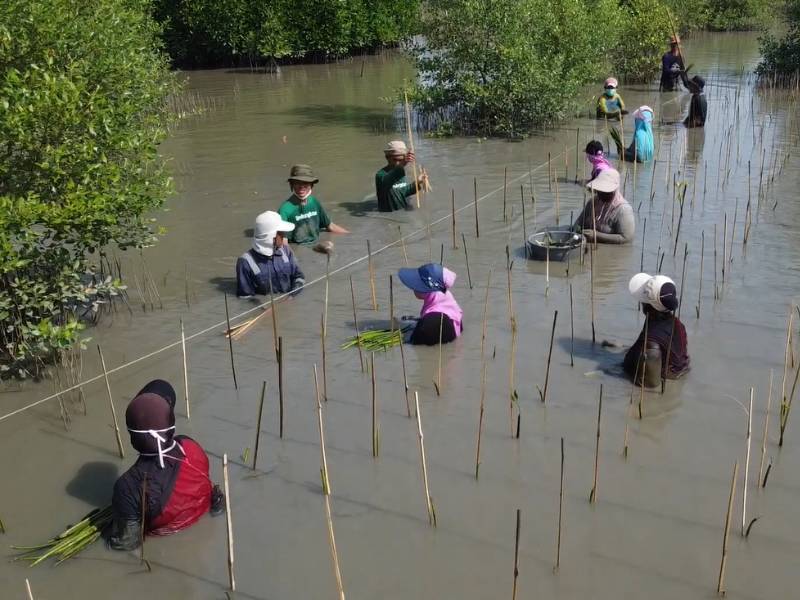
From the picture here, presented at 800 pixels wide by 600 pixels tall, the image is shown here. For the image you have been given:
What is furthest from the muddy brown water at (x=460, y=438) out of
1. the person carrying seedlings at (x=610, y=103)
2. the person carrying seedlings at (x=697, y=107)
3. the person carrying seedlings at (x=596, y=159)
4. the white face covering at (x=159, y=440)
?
the person carrying seedlings at (x=610, y=103)

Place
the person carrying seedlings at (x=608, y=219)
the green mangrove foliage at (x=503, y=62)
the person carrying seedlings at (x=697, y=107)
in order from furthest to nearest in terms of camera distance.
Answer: the person carrying seedlings at (x=697, y=107)
the green mangrove foliage at (x=503, y=62)
the person carrying seedlings at (x=608, y=219)

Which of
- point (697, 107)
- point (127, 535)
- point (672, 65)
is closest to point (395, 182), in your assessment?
point (127, 535)

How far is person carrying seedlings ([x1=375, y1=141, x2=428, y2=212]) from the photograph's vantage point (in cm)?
997

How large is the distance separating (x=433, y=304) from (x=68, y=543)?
10.3 feet

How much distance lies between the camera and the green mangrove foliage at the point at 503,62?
13.9 metres

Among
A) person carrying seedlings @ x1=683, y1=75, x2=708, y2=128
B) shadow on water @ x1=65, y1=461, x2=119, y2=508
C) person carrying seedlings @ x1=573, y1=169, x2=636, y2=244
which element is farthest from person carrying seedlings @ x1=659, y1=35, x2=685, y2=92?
shadow on water @ x1=65, y1=461, x2=119, y2=508

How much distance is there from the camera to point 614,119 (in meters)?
15.8

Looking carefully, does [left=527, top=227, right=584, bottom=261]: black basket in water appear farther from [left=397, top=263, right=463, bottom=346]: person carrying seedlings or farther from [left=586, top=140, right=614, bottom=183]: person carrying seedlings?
[left=397, top=263, right=463, bottom=346]: person carrying seedlings

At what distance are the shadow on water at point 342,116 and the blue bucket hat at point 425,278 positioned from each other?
994cm

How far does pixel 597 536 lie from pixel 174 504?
2275 millimetres

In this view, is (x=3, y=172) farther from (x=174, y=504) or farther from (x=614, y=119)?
(x=614, y=119)

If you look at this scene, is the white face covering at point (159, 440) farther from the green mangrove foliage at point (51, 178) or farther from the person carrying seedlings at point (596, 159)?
the person carrying seedlings at point (596, 159)

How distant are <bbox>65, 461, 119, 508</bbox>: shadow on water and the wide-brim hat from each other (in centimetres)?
364

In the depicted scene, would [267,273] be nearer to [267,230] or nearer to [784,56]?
[267,230]
